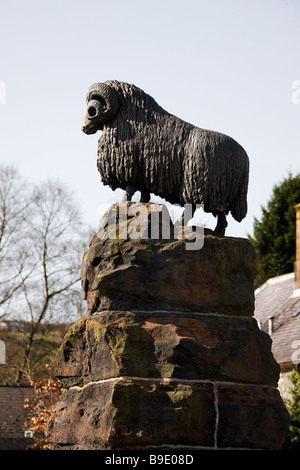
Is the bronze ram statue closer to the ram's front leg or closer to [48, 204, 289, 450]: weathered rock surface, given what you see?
the ram's front leg

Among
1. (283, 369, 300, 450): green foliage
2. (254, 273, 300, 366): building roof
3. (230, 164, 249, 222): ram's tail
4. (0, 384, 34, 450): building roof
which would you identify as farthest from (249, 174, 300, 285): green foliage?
(230, 164, 249, 222): ram's tail

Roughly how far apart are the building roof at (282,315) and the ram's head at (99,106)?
14343mm

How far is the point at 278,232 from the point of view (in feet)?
121

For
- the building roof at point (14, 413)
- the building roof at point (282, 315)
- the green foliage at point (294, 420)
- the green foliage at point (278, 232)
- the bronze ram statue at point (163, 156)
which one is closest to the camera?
the bronze ram statue at point (163, 156)

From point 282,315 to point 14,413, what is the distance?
365 inches

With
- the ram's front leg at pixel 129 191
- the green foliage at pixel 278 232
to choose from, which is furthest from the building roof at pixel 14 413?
the ram's front leg at pixel 129 191

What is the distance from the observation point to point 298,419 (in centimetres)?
1745

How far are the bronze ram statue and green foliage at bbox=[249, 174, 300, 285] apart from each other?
94.7 feet

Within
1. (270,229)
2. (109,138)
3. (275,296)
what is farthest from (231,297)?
(270,229)

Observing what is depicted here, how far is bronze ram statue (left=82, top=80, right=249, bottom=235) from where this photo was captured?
7242mm

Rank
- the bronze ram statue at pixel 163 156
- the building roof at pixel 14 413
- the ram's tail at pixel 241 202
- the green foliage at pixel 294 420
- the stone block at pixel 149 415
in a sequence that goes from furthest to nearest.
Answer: the building roof at pixel 14 413
the green foliage at pixel 294 420
the ram's tail at pixel 241 202
the bronze ram statue at pixel 163 156
the stone block at pixel 149 415

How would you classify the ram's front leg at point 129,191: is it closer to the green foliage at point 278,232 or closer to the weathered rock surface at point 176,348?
the weathered rock surface at point 176,348

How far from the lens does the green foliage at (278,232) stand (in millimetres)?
36156
